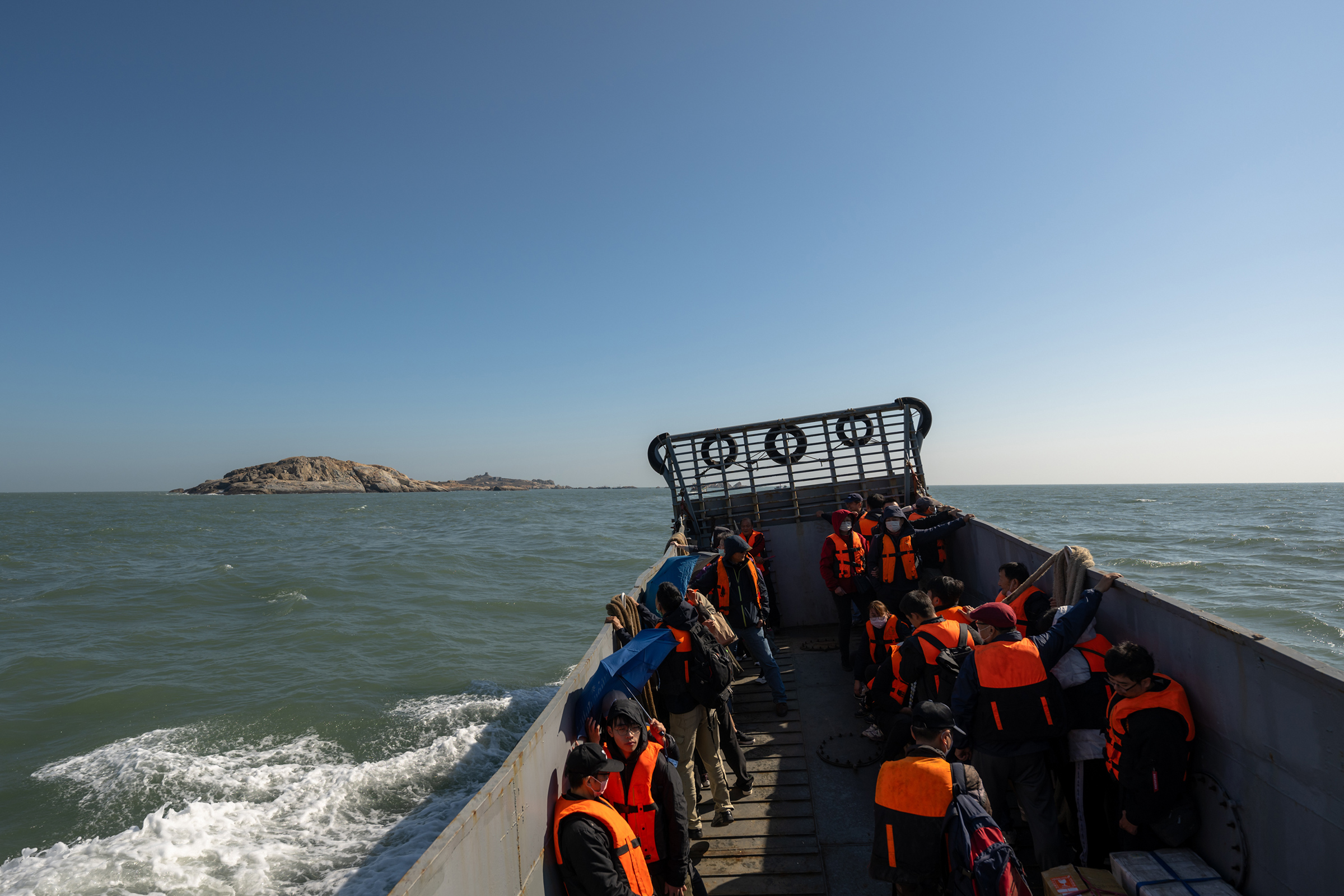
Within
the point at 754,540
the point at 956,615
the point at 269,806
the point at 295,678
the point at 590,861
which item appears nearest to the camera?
the point at 590,861

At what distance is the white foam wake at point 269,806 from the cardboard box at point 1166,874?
6.77 metres

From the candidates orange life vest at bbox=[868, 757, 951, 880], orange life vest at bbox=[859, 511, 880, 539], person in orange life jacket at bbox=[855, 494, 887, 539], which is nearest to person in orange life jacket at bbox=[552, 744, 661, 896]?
orange life vest at bbox=[868, 757, 951, 880]

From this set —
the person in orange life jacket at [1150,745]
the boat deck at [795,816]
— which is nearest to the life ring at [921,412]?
the boat deck at [795,816]

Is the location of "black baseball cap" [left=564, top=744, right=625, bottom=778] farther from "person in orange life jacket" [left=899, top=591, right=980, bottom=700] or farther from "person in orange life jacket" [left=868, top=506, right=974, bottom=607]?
"person in orange life jacket" [left=868, top=506, right=974, bottom=607]

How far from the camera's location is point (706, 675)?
4516 mm

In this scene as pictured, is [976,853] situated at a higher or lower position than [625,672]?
lower

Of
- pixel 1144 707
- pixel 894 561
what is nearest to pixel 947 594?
pixel 1144 707

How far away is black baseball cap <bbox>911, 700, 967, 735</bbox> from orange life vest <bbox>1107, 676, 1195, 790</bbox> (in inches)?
42.1

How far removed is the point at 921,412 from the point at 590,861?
9.54 m

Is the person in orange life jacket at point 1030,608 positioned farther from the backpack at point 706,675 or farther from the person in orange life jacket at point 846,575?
the person in orange life jacket at point 846,575

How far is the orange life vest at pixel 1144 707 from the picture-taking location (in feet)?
11.0

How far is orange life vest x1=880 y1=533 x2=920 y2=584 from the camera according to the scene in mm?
6727

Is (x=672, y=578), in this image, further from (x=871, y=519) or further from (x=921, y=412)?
(x=921, y=412)

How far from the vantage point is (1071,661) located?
155 inches
